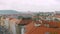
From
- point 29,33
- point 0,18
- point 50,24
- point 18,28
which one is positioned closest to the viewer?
point 29,33

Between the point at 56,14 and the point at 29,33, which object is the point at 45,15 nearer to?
A: the point at 56,14

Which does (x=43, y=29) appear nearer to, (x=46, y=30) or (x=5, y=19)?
(x=46, y=30)

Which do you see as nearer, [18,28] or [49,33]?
[49,33]

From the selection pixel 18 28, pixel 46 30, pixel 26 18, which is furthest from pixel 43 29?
pixel 26 18

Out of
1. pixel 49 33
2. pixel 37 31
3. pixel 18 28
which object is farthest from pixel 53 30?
pixel 18 28

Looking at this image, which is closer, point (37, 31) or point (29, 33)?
point (37, 31)

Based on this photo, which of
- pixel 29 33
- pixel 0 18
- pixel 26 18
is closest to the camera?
pixel 29 33

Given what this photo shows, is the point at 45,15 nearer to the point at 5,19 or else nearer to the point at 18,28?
the point at 18,28

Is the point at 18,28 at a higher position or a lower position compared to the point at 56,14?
lower

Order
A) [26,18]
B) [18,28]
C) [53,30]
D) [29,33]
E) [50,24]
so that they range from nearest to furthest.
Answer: [53,30] < [29,33] < [50,24] < [18,28] < [26,18]
